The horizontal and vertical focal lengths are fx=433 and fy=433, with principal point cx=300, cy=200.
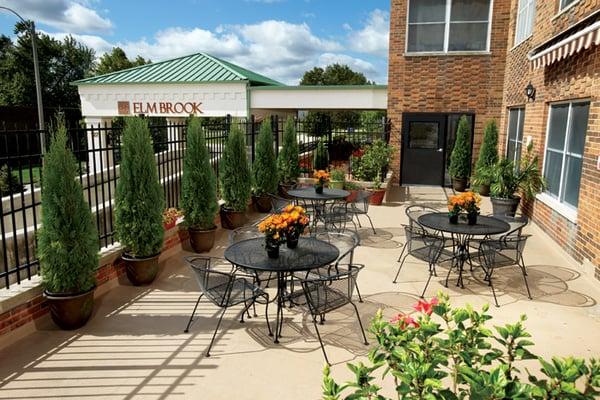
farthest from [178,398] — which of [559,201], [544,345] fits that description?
[559,201]

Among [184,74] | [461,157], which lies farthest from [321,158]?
[184,74]

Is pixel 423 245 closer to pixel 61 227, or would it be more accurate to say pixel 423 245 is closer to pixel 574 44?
pixel 574 44

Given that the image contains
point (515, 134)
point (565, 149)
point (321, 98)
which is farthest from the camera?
point (321, 98)

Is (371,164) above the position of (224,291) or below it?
above

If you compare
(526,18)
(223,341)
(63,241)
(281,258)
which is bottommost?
(223,341)

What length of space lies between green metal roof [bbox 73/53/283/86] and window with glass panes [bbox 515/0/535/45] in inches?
391

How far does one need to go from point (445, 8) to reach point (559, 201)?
7251 millimetres

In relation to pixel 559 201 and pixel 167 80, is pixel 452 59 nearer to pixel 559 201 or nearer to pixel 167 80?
pixel 559 201

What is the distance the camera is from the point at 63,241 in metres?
4.14

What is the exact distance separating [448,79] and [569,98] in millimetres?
5903

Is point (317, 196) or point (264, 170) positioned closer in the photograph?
point (317, 196)

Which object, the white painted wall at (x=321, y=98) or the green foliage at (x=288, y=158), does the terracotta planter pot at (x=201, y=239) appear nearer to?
the green foliage at (x=288, y=158)

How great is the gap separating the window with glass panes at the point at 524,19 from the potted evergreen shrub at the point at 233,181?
658cm

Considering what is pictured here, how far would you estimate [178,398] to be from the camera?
320cm
